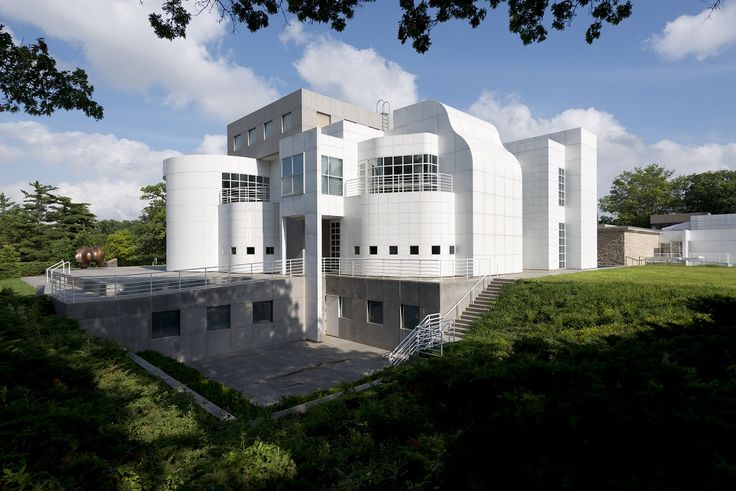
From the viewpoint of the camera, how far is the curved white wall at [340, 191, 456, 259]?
24875 mm

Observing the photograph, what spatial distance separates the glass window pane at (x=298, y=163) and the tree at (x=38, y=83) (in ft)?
48.6

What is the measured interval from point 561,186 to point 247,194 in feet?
82.0

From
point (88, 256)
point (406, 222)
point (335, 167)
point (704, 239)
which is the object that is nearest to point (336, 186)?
point (335, 167)

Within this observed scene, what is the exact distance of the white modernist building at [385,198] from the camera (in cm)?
2516

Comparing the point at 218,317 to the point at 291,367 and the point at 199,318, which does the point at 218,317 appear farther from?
the point at 291,367

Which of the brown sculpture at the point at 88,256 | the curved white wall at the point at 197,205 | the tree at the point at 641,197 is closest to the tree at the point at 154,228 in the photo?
the brown sculpture at the point at 88,256

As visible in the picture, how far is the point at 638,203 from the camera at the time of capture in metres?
67.6

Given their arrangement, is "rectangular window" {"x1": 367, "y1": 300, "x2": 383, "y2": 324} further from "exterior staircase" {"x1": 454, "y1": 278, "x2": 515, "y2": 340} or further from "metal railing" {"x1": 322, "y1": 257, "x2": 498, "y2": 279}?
"exterior staircase" {"x1": 454, "y1": 278, "x2": 515, "y2": 340}

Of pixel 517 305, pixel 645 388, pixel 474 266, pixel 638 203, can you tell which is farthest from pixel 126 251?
pixel 638 203

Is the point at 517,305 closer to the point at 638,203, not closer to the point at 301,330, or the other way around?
the point at 301,330

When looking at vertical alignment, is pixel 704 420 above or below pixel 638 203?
below

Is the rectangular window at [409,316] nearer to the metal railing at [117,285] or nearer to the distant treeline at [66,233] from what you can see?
the metal railing at [117,285]

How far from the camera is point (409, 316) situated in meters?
22.0

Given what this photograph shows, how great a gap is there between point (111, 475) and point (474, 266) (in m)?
21.7
